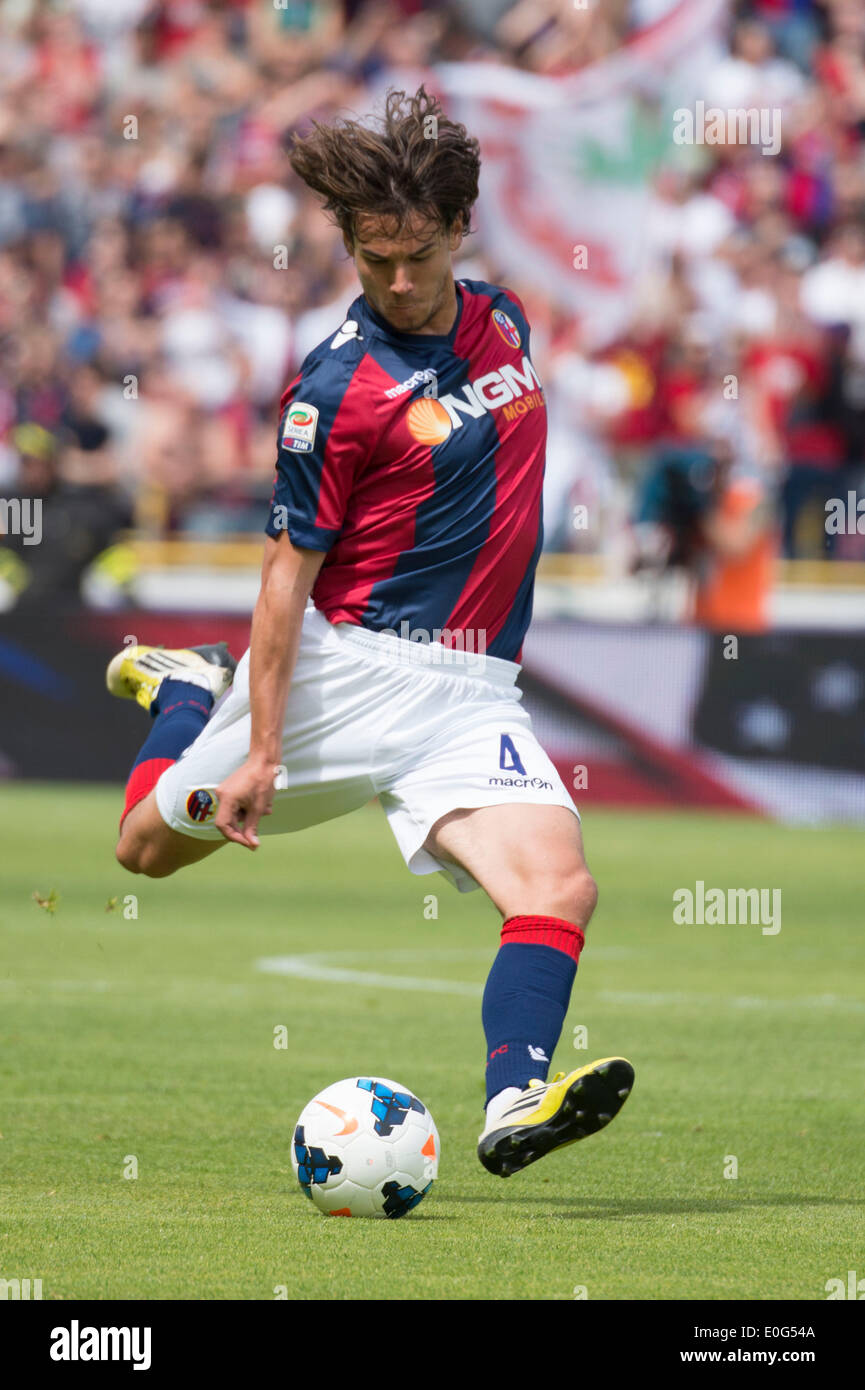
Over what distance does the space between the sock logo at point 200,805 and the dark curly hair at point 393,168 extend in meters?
1.40

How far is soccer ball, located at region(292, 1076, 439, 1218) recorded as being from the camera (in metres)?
5.25

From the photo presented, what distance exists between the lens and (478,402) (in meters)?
5.68

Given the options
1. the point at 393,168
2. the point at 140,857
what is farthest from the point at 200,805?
the point at 393,168

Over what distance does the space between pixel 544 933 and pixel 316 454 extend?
4.11ft

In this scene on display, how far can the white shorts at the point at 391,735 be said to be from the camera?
Result: 557cm

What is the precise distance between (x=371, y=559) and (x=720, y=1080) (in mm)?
2614

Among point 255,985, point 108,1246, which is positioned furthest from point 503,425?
point 255,985

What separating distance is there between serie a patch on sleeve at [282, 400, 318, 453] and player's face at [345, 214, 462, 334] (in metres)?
0.35

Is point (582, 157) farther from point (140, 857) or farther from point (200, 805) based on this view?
point (200, 805)

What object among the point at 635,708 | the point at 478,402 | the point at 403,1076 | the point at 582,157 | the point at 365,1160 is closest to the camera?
the point at 365,1160

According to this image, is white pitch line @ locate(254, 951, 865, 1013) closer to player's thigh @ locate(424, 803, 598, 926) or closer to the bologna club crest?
player's thigh @ locate(424, 803, 598, 926)

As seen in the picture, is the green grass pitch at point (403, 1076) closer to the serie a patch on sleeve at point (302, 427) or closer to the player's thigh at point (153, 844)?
the player's thigh at point (153, 844)

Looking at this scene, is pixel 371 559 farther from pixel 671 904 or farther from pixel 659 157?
pixel 659 157

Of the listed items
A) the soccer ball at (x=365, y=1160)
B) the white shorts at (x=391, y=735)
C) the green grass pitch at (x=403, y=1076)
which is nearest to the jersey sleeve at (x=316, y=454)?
the white shorts at (x=391, y=735)
